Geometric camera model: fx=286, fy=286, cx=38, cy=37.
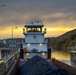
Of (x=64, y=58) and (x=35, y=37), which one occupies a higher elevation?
(x=35, y=37)

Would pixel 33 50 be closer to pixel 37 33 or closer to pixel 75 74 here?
pixel 37 33

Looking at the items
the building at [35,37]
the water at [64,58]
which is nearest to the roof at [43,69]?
the water at [64,58]

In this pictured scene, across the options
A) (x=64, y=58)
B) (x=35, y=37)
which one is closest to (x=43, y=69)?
(x=35, y=37)

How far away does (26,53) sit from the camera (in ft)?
116

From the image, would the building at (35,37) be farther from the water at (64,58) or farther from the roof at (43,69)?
the roof at (43,69)

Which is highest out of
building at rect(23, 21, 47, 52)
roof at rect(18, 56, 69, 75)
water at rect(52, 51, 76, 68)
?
building at rect(23, 21, 47, 52)

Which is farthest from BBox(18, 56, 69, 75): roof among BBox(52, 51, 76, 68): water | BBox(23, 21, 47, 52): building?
BBox(23, 21, 47, 52): building

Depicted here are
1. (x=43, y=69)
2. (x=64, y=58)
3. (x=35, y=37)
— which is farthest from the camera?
(x=64, y=58)

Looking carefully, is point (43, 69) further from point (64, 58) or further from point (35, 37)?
point (64, 58)

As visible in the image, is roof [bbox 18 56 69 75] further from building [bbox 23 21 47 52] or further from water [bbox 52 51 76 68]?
building [bbox 23 21 47 52]

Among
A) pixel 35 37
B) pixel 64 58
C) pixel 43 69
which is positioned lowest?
pixel 64 58

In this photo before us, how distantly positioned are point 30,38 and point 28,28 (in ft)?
5.89

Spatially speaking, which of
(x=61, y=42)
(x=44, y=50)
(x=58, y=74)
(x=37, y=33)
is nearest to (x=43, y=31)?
(x=37, y=33)

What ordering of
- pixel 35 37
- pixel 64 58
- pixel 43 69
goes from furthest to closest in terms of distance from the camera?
pixel 64 58
pixel 35 37
pixel 43 69
